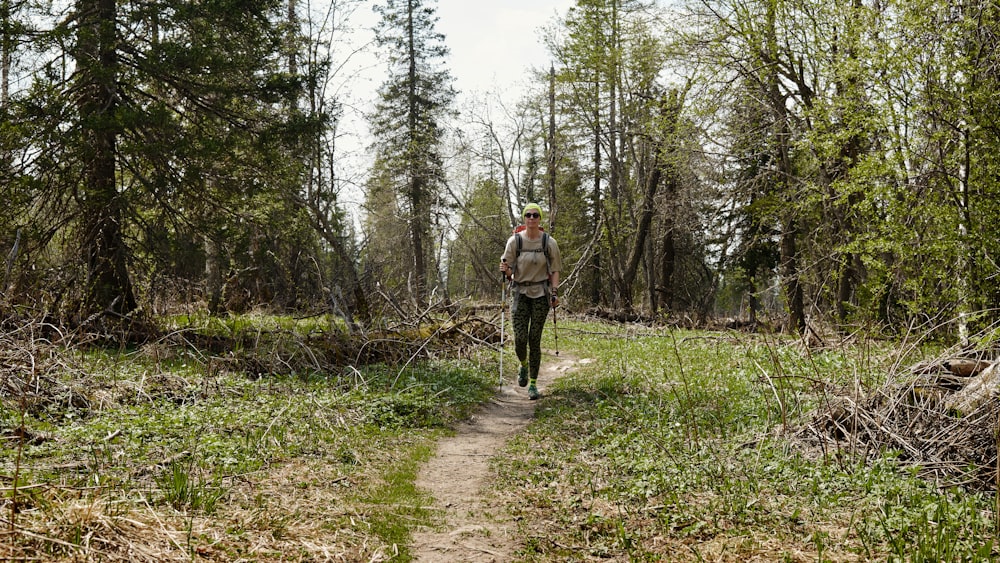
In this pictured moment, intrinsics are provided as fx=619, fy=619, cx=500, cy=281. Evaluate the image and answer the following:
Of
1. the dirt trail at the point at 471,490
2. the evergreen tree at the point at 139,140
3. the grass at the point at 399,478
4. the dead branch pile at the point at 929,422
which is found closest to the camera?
the grass at the point at 399,478

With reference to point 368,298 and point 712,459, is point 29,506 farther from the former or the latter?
point 368,298

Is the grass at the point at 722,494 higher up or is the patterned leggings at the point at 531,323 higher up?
the patterned leggings at the point at 531,323

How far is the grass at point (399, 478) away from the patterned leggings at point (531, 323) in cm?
72

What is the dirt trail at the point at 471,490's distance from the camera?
381cm

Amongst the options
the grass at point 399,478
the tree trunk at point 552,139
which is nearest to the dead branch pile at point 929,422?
the grass at point 399,478

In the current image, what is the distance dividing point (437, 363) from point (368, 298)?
114 inches

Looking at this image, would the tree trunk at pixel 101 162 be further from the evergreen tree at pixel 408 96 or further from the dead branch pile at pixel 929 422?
the evergreen tree at pixel 408 96

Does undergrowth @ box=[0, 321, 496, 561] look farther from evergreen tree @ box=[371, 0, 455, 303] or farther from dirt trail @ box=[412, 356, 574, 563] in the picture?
evergreen tree @ box=[371, 0, 455, 303]

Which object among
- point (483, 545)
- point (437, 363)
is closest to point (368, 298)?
point (437, 363)

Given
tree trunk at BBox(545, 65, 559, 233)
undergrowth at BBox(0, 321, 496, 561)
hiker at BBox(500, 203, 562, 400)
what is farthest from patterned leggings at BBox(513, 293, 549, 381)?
tree trunk at BBox(545, 65, 559, 233)

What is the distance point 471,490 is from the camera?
16.6ft

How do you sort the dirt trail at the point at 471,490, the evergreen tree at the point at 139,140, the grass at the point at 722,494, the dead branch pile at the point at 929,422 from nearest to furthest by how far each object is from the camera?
1. the grass at the point at 722,494
2. the dirt trail at the point at 471,490
3. the dead branch pile at the point at 929,422
4. the evergreen tree at the point at 139,140

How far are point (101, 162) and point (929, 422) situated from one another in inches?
490

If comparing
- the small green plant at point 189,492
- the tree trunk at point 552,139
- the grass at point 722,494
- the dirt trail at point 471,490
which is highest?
the tree trunk at point 552,139
